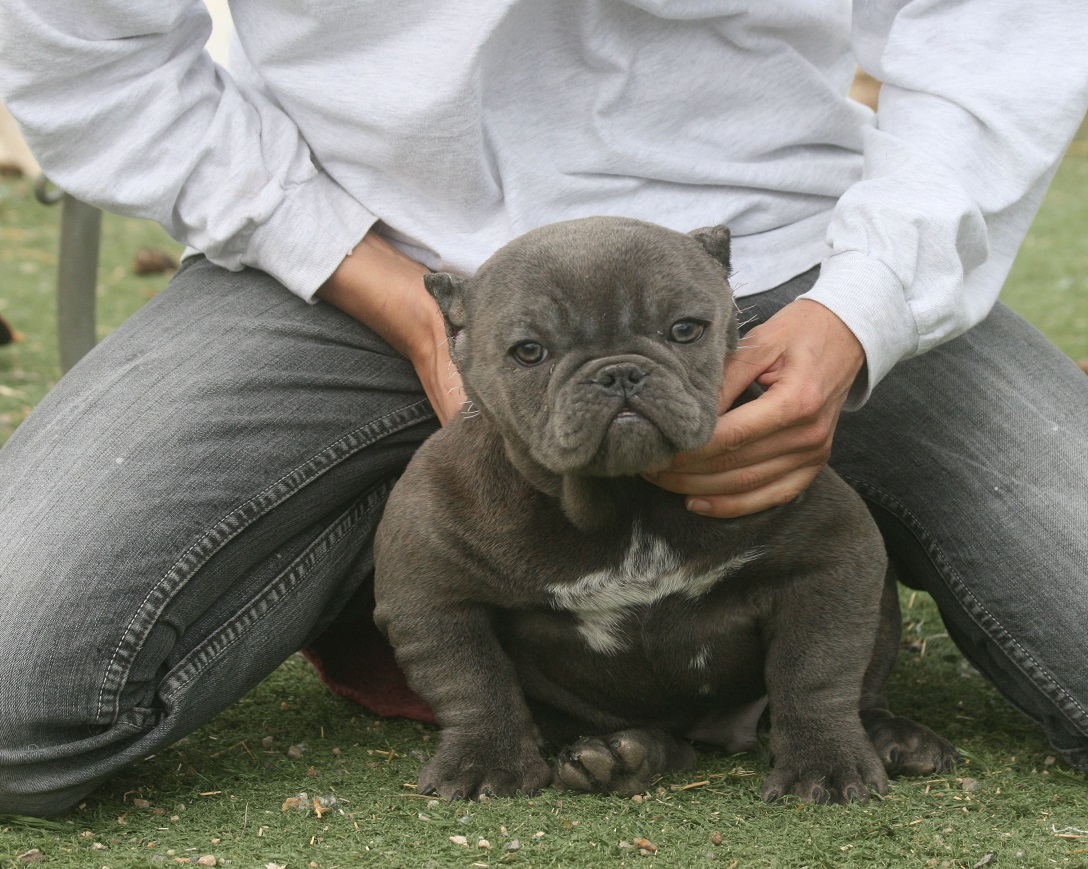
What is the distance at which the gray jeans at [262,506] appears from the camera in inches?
105

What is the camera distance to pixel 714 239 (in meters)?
2.60

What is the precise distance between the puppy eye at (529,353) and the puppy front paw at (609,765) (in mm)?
735

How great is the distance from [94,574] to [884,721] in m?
1.61

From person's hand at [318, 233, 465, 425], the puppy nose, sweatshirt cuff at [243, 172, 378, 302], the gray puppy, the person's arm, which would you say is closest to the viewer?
the puppy nose

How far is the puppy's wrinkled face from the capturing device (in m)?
2.30

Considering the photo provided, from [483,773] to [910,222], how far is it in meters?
1.37

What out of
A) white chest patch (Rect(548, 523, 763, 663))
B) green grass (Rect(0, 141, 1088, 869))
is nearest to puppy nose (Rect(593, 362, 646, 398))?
white chest patch (Rect(548, 523, 763, 663))

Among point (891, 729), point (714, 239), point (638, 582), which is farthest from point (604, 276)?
point (891, 729)

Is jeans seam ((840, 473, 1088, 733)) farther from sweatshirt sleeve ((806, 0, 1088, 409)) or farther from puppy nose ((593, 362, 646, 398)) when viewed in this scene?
puppy nose ((593, 362, 646, 398))

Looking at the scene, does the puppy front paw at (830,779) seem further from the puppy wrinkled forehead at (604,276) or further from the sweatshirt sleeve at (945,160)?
the puppy wrinkled forehead at (604,276)

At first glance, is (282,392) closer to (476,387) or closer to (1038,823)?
(476,387)

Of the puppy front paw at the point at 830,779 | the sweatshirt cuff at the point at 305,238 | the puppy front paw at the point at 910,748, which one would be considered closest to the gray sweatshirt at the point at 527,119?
the sweatshirt cuff at the point at 305,238

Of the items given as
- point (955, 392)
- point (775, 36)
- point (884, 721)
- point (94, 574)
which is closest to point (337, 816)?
point (94, 574)

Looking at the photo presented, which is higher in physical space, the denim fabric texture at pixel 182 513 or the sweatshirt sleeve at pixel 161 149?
the sweatshirt sleeve at pixel 161 149
